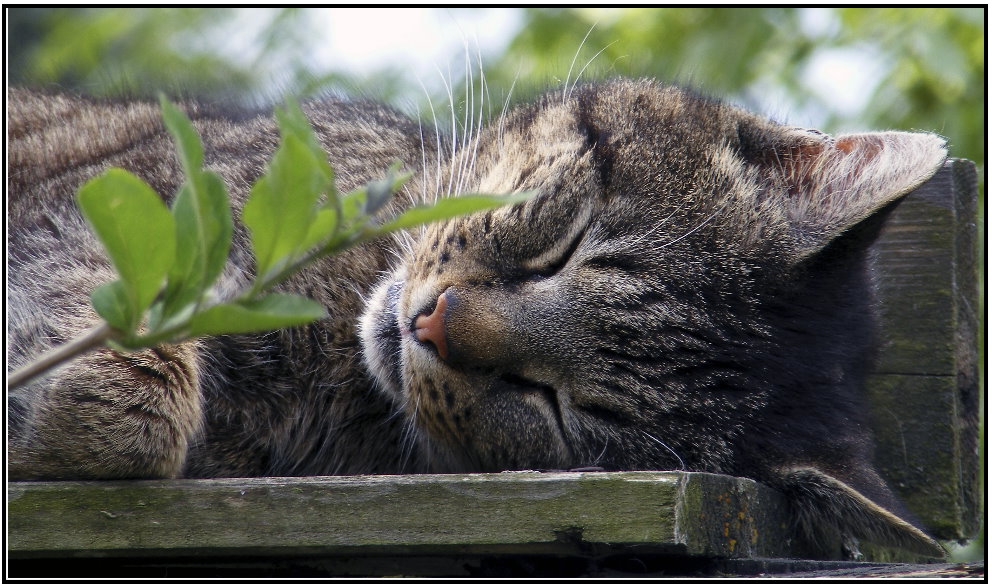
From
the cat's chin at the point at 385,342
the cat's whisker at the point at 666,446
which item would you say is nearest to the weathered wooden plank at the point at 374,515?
the cat's whisker at the point at 666,446

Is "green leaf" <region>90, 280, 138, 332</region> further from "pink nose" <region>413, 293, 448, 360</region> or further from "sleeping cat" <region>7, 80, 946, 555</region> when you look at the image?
"pink nose" <region>413, 293, 448, 360</region>

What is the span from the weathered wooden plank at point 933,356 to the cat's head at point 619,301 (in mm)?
442

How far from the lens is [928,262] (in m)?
2.67

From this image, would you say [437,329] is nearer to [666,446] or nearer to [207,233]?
[666,446]

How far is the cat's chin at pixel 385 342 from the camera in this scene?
226cm

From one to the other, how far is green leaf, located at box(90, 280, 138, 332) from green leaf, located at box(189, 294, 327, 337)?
0.06m

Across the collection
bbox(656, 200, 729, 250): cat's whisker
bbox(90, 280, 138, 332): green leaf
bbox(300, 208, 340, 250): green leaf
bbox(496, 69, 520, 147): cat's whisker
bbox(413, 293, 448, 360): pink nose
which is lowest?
bbox(90, 280, 138, 332): green leaf

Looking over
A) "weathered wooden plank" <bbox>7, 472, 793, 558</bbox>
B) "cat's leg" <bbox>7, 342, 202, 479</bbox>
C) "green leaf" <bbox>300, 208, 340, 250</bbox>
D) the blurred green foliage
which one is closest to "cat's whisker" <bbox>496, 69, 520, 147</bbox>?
the blurred green foliage

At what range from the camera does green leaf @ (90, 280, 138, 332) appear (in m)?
0.85

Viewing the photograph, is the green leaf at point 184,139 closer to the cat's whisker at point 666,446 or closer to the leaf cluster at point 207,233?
the leaf cluster at point 207,233

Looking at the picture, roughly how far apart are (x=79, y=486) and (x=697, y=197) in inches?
57.8

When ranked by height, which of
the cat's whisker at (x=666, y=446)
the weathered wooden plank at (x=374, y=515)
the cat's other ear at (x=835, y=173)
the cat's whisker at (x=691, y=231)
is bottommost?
the weathered wooden plank at (x=374, y=515)

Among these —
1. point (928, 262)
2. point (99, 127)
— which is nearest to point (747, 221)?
point (928, 262)

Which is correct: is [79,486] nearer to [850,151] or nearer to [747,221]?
[747,221]
